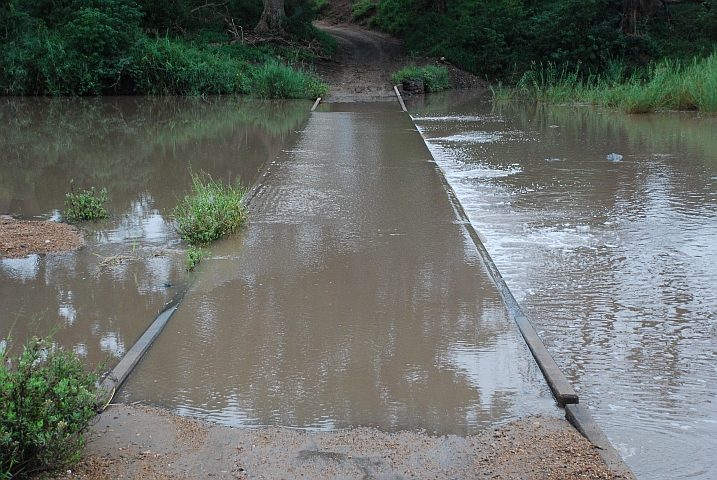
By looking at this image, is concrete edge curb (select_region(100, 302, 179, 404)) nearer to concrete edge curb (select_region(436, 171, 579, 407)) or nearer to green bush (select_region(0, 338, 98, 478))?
green bush (select_region(0, 338, 98, 478))

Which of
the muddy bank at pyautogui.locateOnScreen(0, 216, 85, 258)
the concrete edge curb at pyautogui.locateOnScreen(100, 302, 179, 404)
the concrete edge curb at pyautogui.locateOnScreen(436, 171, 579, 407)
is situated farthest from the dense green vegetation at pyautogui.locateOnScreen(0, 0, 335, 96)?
the concrete edge curb at pyautogui.locateOnScreen(100, 302, 179, 404)

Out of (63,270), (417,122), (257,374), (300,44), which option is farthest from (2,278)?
(300,44)

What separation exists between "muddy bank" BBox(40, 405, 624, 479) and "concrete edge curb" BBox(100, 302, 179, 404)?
0.32 metres

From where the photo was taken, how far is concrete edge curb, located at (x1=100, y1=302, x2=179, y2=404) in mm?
4098

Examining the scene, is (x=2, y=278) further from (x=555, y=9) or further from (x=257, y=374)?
(x=555, y=9)

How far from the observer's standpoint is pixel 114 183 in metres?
9.86

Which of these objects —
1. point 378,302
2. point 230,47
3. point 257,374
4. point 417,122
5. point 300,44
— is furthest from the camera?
point 300,44

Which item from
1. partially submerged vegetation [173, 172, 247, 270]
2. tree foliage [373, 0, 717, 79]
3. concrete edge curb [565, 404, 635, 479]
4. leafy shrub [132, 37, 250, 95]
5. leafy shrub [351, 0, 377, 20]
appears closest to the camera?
concrete edge curb [565, 404, 635, 479]

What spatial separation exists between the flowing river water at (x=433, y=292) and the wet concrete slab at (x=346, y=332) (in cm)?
2

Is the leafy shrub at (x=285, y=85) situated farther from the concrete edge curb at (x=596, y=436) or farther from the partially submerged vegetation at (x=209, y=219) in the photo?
the concrete edge curb at (x=596, y=436)

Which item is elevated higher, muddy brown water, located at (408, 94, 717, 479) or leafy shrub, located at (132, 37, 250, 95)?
leafy shrub, located at (132, 37, 250, 95)

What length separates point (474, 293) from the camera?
5.48 meters

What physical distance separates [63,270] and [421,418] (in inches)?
148

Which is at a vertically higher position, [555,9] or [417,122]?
[555,9]
